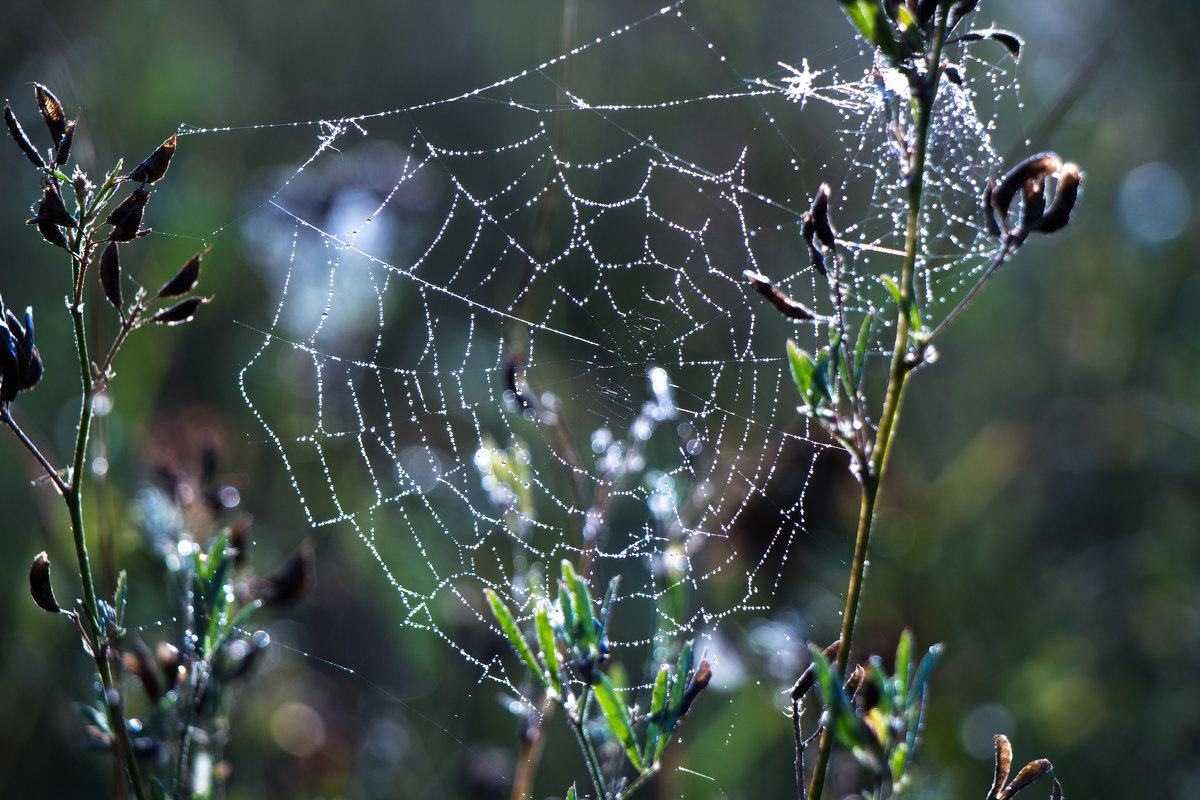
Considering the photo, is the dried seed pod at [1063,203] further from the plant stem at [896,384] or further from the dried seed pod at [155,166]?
the dried seed pod at [155,166]

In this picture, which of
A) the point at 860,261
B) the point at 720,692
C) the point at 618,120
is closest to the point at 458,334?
the point at 618,120

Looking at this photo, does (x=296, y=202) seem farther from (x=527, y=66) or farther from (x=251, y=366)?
(x=527, y=66)

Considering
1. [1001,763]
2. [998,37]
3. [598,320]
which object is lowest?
[1001,763]

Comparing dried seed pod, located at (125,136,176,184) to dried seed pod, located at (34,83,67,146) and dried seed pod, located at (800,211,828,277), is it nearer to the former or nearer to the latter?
dried seed pod, located at (34,83,67,146)

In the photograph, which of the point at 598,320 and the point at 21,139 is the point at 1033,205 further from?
the point at 598,320

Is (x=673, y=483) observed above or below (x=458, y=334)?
below

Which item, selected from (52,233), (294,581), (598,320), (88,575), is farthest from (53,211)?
(598,320)
